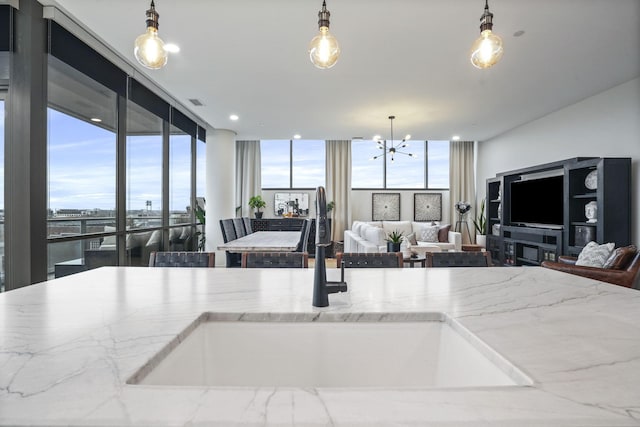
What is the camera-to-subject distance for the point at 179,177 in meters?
5.10

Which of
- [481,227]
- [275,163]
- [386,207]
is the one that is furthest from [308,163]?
[481,227]

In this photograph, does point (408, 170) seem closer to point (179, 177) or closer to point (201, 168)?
point (201, 168)

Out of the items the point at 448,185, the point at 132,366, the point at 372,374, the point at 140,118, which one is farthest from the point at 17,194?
the point at 448,185

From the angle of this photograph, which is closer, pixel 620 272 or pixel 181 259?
pixel 181 259

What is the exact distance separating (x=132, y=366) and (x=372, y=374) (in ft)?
1.87

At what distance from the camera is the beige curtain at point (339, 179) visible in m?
7.61

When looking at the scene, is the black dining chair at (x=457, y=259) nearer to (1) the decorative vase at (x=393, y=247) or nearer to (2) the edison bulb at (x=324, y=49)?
(2) the edison bulb at (x=324, y=49)

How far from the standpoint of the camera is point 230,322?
843 millimetres

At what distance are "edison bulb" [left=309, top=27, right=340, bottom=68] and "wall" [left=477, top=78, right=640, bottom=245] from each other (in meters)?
4.25

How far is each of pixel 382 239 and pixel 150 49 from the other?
358 cm

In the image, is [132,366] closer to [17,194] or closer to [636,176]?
[17,194]

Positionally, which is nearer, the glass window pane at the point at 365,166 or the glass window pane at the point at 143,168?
the glass window pane at the point at 143,168

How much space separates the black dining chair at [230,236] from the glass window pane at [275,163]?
3.43 m

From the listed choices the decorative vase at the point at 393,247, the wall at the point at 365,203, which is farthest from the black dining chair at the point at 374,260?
the wall at the point at 365,203
